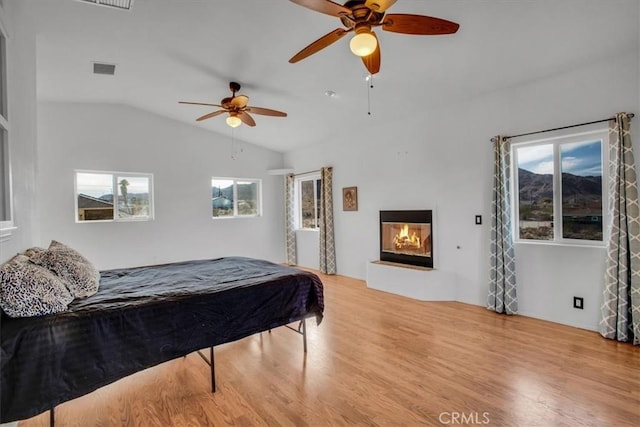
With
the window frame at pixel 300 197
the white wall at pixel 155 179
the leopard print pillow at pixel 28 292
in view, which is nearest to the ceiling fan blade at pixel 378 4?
the leopard print pillow at pixel 28 292

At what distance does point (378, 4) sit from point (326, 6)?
0.31 metres

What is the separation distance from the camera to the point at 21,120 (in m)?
2.38

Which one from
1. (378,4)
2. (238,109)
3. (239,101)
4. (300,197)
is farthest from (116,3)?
(300,197)

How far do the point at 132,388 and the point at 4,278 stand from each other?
1245 millimetres

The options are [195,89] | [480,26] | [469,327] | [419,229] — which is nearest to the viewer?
[480,26]

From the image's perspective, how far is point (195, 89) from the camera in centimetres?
440

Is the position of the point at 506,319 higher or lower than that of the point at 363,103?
lower

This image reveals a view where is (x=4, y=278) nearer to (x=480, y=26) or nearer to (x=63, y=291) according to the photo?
(x=63, y=291)

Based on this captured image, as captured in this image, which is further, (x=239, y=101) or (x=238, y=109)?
(x=238, y=109)

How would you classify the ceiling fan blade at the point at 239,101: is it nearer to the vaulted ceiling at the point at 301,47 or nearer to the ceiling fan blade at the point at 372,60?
the vaulted ceiling at the point at 301,47

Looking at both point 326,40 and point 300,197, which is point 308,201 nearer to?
point 300,197

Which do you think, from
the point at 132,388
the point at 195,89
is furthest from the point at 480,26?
the point at 132,388

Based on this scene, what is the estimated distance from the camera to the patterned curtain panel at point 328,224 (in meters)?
6.08

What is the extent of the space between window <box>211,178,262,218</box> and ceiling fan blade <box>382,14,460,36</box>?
5165mm
